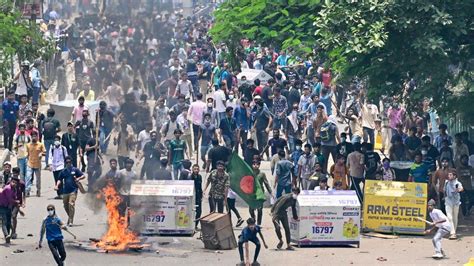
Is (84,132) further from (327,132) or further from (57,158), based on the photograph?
(327,132)

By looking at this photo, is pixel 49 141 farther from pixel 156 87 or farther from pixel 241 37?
pixel 241 37

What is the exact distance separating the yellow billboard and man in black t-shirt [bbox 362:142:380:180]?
5.58 ft

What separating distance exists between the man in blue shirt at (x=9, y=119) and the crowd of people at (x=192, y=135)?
0.10 feet

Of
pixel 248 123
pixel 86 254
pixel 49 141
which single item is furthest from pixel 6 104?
pixel 86 254

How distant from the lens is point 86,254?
24.5 meters

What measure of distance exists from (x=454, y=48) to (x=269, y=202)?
4.49m

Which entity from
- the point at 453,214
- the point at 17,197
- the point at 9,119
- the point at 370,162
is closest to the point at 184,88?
the point at 9,119

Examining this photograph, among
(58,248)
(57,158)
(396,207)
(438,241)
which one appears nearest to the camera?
(58,248)

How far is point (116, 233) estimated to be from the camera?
2528 centimetres

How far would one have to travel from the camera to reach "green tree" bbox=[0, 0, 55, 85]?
100 ft

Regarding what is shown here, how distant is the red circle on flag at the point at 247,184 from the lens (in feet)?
87.0

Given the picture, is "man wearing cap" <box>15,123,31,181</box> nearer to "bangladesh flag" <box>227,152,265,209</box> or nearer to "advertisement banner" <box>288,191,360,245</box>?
"bangladesh flag" <box>227,152,265,209</box>

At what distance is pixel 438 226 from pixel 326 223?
181 cm

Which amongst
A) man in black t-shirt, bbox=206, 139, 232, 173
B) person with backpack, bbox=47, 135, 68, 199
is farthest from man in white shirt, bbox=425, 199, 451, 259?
person with backpack, bbox=47, 135, 68, 199
